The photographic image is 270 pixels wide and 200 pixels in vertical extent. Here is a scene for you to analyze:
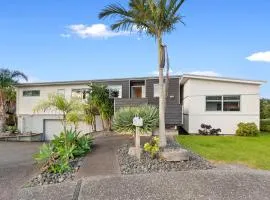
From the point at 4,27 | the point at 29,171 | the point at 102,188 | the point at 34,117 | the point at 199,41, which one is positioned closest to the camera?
the point at 102,188

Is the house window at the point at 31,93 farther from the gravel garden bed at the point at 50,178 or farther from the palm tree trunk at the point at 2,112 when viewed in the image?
the gravel garden bed at the point at 50,178

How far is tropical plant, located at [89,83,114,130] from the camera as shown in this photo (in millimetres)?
21188

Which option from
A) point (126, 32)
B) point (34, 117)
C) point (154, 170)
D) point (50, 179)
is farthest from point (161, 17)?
point (34, 117)

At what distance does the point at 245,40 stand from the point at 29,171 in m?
13.9

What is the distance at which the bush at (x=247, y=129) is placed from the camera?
64.1 ft

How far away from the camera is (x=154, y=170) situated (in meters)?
9.04

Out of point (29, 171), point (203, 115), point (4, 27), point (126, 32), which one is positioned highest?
point (4, 27)

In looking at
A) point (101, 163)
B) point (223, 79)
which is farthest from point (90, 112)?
point (101, 163)

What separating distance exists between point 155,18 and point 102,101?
1046cm

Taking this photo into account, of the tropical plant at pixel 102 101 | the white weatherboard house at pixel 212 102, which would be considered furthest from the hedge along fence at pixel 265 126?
the tropical plant at pixel 102 101

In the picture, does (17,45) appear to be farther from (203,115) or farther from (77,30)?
(203,115)

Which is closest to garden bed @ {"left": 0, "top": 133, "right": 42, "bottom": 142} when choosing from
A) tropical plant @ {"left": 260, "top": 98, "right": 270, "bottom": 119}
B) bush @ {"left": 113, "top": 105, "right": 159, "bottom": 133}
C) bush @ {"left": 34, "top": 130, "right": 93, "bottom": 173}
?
bush @ {"left": 34, "top": 130, "right": 93, "bottom": 173}

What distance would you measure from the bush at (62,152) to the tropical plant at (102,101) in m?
8.14

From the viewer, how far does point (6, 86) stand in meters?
28.7
